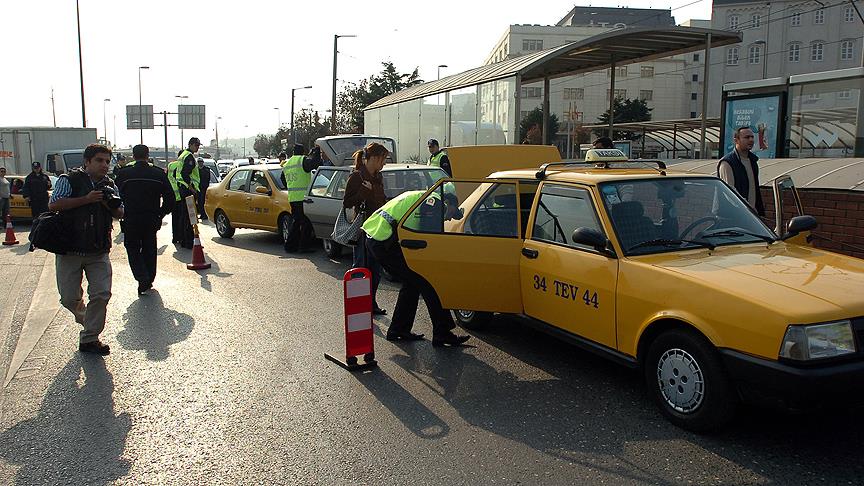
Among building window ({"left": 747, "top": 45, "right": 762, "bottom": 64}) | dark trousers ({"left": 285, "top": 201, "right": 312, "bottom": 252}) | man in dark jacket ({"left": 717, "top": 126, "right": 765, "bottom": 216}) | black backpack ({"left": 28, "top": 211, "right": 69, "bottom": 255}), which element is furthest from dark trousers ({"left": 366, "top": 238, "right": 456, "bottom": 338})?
building window ({"left": 747, "top": 45, "right": 762, "bottom": 64})

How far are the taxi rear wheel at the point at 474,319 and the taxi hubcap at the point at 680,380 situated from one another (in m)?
2.48

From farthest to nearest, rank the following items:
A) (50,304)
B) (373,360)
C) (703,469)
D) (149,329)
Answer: (50,304), (149,329), (373,360), (703,469)

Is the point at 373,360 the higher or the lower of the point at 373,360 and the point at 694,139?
the lower

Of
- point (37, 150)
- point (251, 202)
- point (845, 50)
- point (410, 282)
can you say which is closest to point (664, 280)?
point (410, 282)

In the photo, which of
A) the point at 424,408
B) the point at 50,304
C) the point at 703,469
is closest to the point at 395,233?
the point at 424,408

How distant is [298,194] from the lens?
12.2 metres

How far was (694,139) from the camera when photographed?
103 feet

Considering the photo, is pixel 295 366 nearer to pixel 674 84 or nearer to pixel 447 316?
pixel 447 316

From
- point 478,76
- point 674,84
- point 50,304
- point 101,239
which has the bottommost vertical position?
point 50,304

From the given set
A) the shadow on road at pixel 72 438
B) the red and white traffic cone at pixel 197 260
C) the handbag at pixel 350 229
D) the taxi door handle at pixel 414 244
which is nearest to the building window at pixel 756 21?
the red and white traffic cone at pixel 197 260

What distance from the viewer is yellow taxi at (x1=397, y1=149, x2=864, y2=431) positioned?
3.80m

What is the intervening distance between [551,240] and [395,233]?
146 centimetres

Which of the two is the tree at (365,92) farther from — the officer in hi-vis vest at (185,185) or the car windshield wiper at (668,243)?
the car windshield wiper at (668,243)

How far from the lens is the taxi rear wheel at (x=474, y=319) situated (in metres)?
6.79
